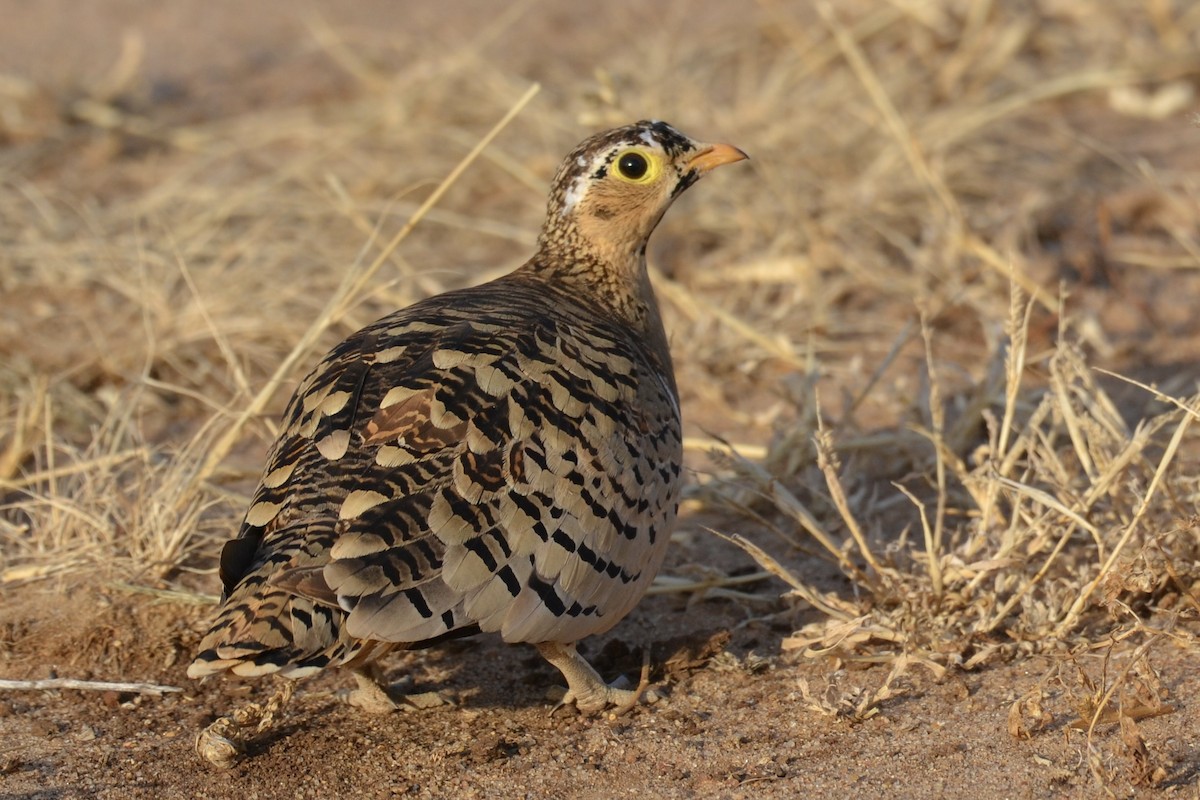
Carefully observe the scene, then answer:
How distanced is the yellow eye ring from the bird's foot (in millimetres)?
1421

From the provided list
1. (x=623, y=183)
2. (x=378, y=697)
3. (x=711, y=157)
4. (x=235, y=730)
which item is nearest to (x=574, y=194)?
(x=623, y=183)

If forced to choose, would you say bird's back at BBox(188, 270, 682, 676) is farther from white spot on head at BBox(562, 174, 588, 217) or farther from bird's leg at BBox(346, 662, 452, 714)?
white spot on head at BBox(562, 174, 588, 217)

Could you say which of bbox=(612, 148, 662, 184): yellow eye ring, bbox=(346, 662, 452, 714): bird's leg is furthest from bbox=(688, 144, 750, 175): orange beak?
bbox=(346, 662, 452, 714): bird's leg

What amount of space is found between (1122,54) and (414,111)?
4264 millimetres

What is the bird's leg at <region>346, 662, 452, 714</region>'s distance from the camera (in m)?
3.83

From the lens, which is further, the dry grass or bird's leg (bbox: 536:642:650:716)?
the dry grass

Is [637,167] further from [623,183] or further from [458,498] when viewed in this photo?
[458,498]

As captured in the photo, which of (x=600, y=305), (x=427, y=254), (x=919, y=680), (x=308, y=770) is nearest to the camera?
(x=308, y=770)

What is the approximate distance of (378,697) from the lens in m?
3.86

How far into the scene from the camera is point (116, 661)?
4109 millimetres

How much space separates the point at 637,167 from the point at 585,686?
1.54 meters

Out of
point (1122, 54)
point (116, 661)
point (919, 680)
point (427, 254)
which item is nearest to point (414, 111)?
point (427, 254)

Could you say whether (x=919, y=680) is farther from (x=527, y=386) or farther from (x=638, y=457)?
(x=527, y=386)

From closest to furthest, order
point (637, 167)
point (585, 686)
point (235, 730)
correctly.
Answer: point (235, 730), point (585, 686), point (637, 167)
